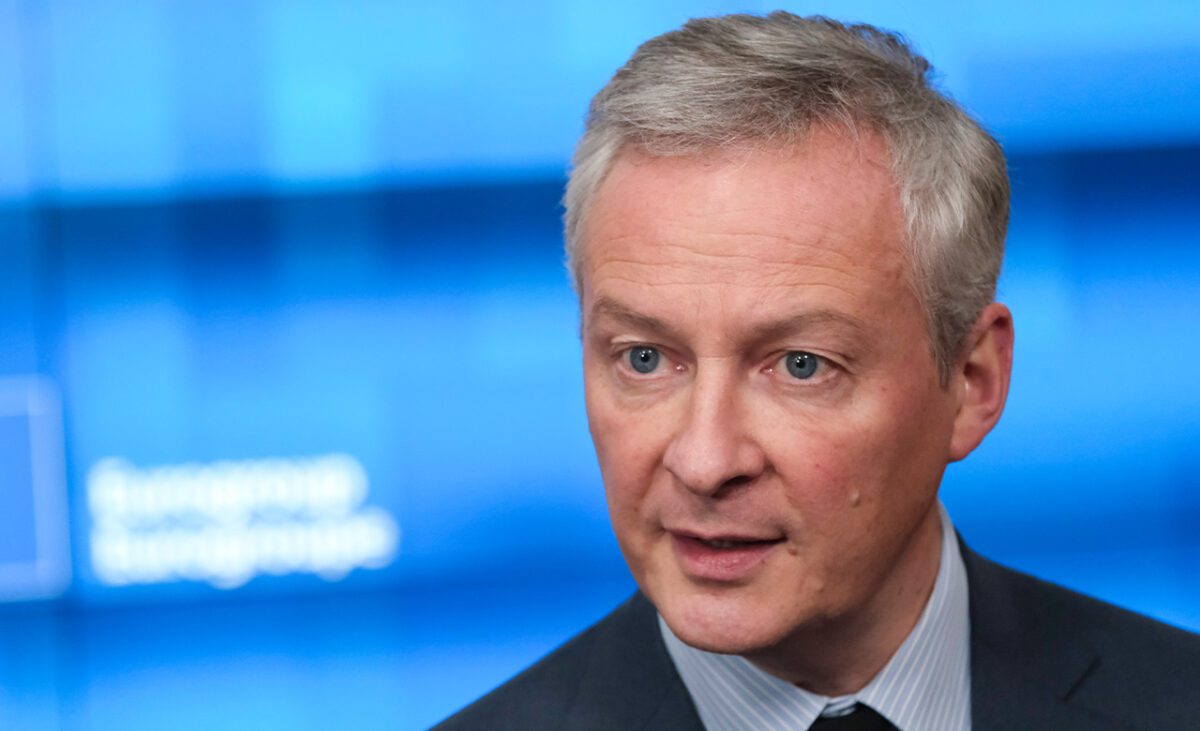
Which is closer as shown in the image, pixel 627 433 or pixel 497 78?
pixel 627 433

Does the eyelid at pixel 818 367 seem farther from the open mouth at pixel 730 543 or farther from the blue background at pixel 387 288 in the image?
the blue background at pixel 387 288

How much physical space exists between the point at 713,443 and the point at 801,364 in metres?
0.15

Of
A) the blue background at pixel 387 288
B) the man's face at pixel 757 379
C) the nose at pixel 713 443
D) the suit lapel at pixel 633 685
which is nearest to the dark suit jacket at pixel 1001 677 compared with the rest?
the suit lapel at pixel 633 685

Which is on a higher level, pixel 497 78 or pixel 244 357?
pixel 497 78

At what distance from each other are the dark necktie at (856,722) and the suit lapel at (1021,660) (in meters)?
0.15

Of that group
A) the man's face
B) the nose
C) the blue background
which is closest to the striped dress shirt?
the man's face

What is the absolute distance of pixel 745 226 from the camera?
157cm

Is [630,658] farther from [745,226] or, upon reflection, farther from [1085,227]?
[1085,227]

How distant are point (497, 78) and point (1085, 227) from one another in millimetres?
1465

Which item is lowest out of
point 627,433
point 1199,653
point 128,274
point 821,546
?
point 1199,653

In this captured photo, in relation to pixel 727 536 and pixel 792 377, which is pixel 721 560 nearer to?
pixel 727 536

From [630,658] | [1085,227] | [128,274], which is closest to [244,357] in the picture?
[128,274]

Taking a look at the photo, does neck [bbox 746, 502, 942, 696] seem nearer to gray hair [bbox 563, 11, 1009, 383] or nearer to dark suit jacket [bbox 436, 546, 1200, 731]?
dark suit jacket [bbox 436, 546, 1200, 731]

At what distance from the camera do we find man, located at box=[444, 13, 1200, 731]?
158 cm
